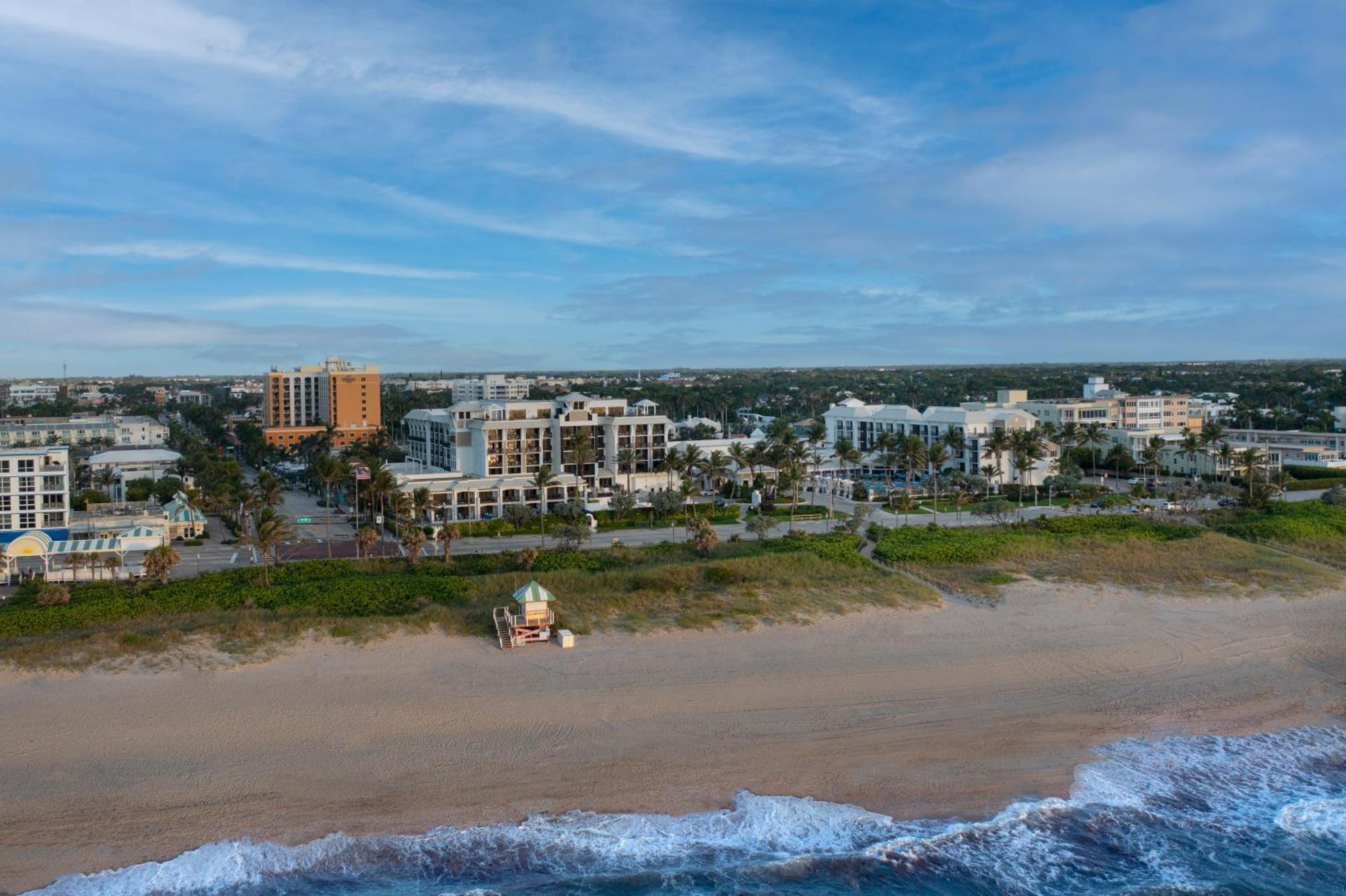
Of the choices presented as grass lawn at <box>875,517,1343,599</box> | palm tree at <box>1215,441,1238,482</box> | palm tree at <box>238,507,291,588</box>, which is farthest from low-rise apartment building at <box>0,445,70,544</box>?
palm tree at <box>1215,441,1238,482</box>

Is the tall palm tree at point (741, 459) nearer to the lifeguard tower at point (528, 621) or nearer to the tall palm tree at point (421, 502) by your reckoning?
the tall palm tree at point (421, 502)

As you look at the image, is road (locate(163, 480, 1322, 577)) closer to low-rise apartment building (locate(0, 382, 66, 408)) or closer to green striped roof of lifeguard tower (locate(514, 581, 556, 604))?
green striped roof of lifeguard tower (locate(514, 581, 556, 604))

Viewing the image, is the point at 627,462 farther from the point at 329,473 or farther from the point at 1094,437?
the point at 1094,437

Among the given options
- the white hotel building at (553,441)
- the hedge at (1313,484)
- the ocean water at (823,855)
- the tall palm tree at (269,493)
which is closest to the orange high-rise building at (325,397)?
the white hotel building at (553,441)

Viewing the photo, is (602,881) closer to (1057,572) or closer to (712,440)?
(1057,572)

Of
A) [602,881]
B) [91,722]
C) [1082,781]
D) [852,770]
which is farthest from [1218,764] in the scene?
[91,722]

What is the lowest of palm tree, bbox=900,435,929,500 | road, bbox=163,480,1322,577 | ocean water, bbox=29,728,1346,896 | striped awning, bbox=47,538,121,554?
ocean water, bbox=29,728,1346,896
